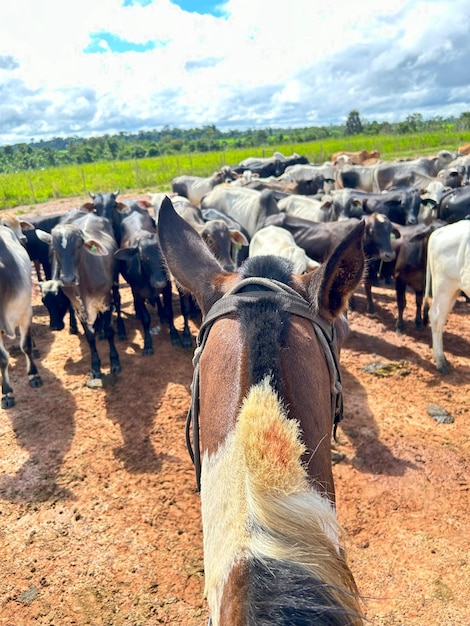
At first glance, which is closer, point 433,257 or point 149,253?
point 433,257

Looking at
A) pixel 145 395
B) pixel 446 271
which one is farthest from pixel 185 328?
pixel 446 271

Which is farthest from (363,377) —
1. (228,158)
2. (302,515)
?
(228,158)

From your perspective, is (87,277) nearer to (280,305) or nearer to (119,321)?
(119,321)

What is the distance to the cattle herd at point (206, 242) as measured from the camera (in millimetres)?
5988

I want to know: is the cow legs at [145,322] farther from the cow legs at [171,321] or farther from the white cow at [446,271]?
the white cow at [446,271]

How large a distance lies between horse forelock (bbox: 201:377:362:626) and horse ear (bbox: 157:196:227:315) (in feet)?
2.64

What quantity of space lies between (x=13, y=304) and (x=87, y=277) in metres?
1.10

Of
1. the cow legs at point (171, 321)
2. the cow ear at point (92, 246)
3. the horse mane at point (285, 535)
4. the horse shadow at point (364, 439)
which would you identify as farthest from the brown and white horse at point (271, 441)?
the cow legs at point (171, 321)

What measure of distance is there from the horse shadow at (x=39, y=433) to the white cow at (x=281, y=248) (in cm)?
349

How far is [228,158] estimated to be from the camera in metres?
37.7

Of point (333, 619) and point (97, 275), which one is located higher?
point (333, 619)

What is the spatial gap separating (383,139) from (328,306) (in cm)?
4670

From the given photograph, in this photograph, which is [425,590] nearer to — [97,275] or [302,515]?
[302,515]

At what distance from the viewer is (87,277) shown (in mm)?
6461
